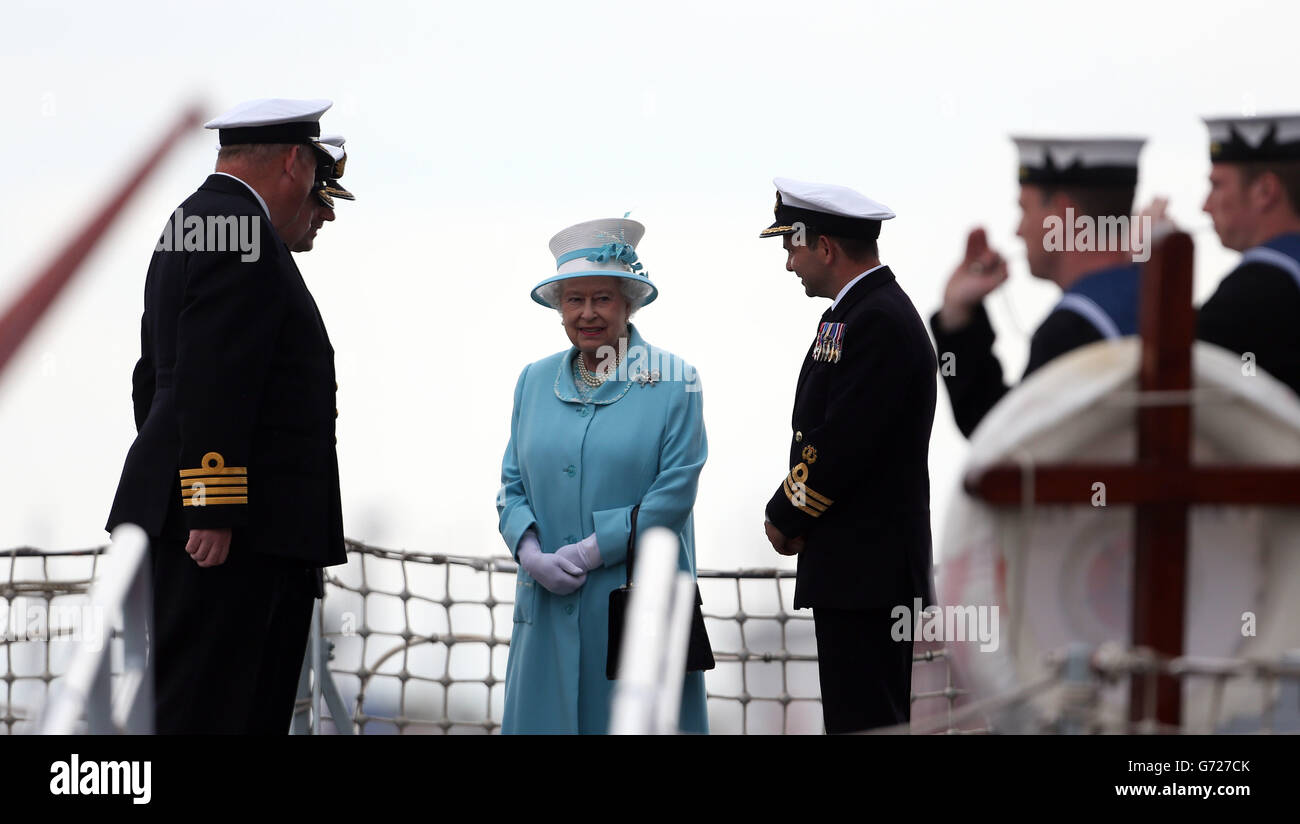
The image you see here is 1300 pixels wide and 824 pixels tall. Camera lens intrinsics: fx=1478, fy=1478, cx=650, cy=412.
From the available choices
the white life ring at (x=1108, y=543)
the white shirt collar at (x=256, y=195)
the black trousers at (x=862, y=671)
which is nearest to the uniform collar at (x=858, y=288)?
the black trousers at (x=862, y=671)

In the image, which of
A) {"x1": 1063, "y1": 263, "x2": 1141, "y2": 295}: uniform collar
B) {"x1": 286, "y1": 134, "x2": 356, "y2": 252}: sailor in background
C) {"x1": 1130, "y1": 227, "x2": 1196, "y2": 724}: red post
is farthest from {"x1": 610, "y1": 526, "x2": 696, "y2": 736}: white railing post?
{"x1": 286, "y1": 134, "x2": 356, "y2": 252}: sailor in background

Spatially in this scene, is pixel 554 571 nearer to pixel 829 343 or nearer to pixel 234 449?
pixel 829 343

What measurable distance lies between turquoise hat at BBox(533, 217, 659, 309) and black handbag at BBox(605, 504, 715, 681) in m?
0.72

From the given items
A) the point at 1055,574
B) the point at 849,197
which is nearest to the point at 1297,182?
the point at 849,197

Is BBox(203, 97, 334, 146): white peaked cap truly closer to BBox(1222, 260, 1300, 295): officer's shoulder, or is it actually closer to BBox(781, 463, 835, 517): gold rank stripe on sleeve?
BBox(781, 463, 835, 517): gold rank stripe on sleeve

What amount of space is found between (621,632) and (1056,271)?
1.91 meters

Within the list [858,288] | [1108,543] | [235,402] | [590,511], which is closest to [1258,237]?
[858,288]

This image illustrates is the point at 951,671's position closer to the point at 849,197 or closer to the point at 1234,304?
the point at 849,197

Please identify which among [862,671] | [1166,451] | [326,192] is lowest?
[862,671]

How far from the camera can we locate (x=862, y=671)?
13.5 feet

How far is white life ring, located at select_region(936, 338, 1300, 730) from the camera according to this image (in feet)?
7.39

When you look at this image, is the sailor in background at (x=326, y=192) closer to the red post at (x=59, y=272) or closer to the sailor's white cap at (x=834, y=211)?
the sailor's white cap at (x=834, y=211)
